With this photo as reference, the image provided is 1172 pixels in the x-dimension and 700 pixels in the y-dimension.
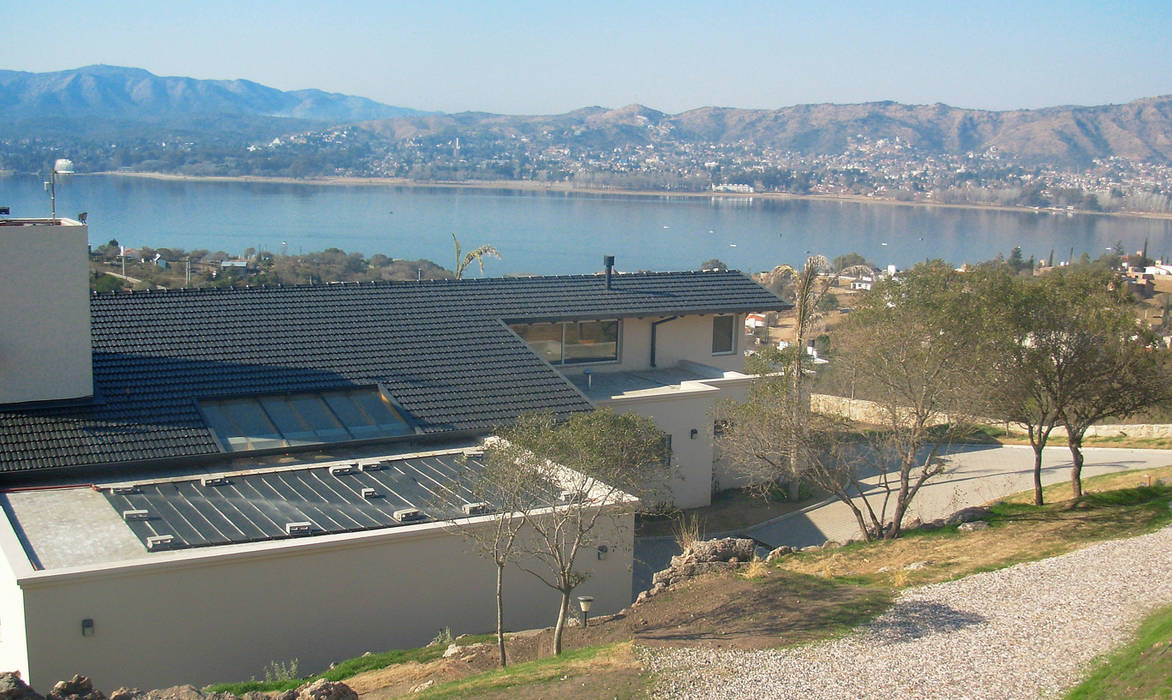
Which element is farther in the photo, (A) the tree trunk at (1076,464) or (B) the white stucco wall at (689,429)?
(B) the white stucco wall at (689,429)

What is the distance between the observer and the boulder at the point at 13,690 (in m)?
7.86

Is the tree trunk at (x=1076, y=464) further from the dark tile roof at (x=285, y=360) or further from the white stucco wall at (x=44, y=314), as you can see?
the white stucco wall at (x=44, y=314)

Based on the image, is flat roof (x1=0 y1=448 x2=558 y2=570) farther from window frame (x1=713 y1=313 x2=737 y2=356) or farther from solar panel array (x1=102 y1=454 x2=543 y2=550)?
window frame (x1=713 y1=313 x2=737 y2=356)

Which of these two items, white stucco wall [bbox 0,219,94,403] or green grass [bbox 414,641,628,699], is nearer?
green grass [bbox 414,641,628,699]

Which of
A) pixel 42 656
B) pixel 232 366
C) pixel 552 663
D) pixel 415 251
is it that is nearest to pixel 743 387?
pixel 232 366

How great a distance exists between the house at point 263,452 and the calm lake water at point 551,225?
184 ft

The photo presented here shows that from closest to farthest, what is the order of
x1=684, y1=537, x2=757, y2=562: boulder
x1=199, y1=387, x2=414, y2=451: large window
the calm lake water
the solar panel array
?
1. the solar panel array
2. x1=684, y1=537, x2=757, y2=562: boulder
3. x1=199, y1=387, x2=414, y2=451: large window
4. the calm lake water

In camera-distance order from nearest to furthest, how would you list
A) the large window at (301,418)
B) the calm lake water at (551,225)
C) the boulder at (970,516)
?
the large window at (301,418) < the boulder at (970,516) < the calm lake water at (551,225)

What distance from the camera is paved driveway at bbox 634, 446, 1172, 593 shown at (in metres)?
17.5

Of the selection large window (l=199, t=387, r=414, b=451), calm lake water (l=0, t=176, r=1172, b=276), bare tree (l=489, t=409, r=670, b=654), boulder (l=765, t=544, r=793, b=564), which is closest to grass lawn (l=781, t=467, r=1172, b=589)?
boulder (l=765, t=544, r=793, b=564)

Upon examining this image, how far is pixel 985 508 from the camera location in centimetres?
1572

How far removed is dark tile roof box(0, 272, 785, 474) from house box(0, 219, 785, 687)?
1.7 inches

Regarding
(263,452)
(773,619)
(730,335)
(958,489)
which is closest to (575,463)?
(773,619)

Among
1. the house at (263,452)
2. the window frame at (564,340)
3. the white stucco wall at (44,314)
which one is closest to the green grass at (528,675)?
the house at (263,452)
